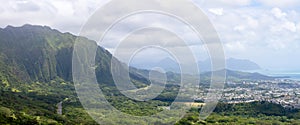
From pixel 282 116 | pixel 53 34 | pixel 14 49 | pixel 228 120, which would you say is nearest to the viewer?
pixel 228 120

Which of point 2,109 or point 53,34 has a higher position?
point 53,34

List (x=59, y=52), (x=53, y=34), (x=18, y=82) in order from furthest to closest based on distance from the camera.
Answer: (x=53, y=34) < (x=59, y=52) < (x=18, y=82)

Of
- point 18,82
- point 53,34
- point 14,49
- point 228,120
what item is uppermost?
point 53,34

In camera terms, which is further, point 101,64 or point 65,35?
point 65,35

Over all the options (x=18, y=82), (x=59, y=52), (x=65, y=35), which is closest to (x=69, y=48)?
(x=59, y=52)

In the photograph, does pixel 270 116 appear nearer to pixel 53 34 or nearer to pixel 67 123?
pixel 67 123

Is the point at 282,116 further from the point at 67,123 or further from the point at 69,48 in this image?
the point at 69,48

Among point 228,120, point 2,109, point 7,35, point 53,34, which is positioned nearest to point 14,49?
point 7,35

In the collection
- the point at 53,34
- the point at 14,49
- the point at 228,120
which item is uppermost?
the point at 53,34

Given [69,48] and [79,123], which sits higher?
[69,48]
